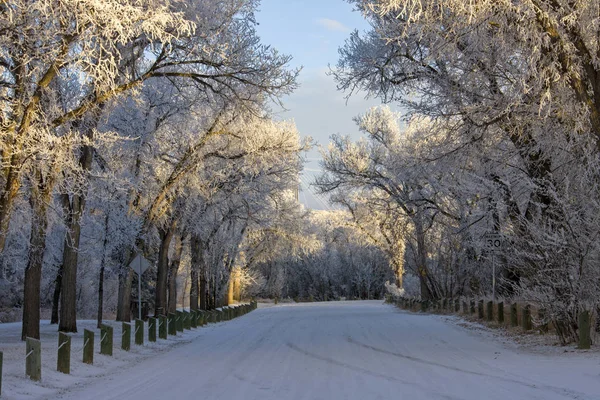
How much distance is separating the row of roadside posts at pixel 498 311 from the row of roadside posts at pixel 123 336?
29.8 ft

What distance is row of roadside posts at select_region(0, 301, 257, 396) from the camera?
10.7 metres

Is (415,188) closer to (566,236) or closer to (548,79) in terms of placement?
(566,236)

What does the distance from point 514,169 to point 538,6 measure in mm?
7635

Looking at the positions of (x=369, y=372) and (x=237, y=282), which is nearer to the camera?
(x=369, y=372)

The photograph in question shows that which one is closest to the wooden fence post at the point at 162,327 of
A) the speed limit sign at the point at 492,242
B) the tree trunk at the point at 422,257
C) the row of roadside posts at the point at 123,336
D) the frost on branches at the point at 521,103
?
the row of roadside posts at the point at 123,336

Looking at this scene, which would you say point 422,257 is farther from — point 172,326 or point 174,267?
point 172,326

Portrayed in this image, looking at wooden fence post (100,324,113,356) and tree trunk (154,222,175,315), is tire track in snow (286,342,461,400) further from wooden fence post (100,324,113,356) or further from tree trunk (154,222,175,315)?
tree trunk (154,222,175,315)

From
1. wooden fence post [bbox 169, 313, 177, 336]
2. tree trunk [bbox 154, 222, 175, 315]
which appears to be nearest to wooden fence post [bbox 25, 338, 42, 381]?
wooden fence post [bbox 169, 313, 177, 336]

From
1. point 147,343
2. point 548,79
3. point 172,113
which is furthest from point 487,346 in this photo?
point 172,113

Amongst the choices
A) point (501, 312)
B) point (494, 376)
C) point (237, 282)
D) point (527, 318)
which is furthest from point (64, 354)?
point (237, 282)

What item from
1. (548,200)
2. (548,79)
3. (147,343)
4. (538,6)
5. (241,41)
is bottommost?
(147,343)

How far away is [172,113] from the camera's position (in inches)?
917

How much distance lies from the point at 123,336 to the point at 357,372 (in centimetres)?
709

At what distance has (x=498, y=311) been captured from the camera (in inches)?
840
